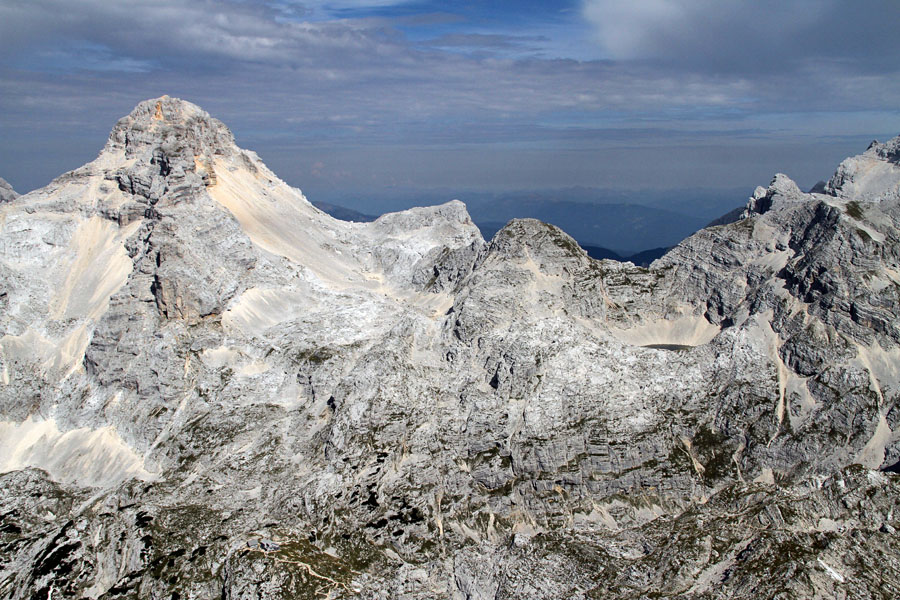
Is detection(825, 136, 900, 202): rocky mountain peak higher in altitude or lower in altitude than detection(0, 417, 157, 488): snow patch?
higher

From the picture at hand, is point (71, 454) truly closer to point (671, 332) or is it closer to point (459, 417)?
point (459, 417)

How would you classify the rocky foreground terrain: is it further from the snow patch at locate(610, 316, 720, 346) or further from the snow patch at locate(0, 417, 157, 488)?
the snow patch at locate(610, 316, 720, 346)

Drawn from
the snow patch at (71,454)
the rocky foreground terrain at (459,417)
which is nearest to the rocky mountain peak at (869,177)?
the rocky foreground terrain at (459,417)

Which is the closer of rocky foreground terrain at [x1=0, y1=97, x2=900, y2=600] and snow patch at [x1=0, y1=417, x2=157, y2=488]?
rocky foreground terrain at [x1=0, y1=97, x2=900, y2=600]

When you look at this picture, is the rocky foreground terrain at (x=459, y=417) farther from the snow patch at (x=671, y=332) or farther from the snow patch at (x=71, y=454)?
the snow patch at (x=671, y=332)

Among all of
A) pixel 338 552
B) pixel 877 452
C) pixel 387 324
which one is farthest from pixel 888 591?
pixel 387 324

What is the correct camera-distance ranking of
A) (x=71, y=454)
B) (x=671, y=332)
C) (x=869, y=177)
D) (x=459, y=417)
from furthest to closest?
(x=869, y=177) < (x=671, y=332) < (x=71, y=454) < (x=459, y=417)

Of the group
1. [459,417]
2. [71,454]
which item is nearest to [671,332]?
[459,417]

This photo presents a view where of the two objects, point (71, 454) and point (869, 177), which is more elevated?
point (869, 177)

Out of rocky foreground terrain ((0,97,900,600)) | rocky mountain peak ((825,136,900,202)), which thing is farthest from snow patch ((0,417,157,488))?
rocky mountain peak ((825,136,900,202))
